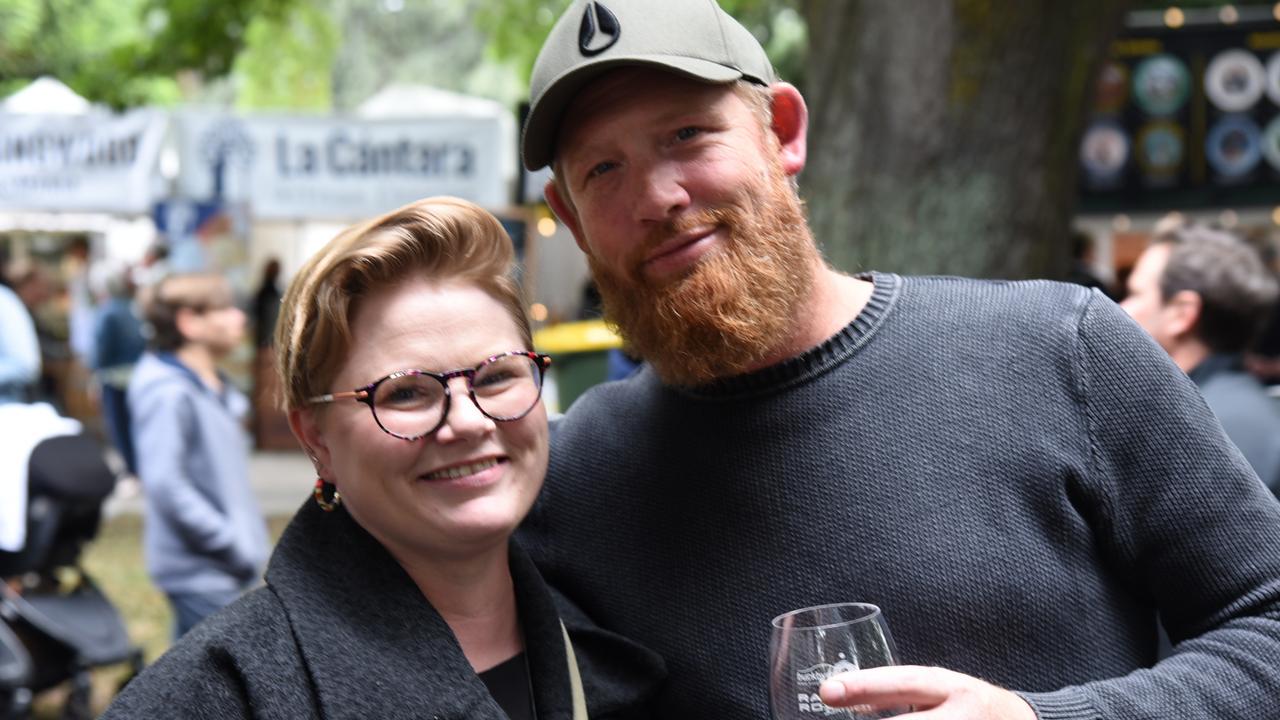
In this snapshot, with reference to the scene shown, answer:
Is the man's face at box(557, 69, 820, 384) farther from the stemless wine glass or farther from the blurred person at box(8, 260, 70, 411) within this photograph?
the blurred person at box(8, 260, 70, 411)

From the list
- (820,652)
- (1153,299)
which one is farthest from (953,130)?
(820,652)

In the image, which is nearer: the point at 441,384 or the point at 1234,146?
the point at 441,384

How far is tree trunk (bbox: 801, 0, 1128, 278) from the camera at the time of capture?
17.3ft

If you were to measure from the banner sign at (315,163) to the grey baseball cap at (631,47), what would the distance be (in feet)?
26.6

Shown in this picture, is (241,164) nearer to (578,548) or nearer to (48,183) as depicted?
(48,183)

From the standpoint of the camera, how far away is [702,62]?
2047 mm

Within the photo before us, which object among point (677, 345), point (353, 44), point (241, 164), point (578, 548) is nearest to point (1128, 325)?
point (677, 345)

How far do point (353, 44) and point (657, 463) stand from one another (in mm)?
34902

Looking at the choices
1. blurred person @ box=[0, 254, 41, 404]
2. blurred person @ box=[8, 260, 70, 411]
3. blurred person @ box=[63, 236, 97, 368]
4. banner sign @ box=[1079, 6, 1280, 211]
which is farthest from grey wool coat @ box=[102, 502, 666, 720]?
blurred person @ box=[63, 236, 97, 368]

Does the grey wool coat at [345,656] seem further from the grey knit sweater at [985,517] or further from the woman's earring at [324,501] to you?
the grey knit sweater at [985,517]

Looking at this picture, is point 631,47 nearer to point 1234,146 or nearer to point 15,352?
point 15,352

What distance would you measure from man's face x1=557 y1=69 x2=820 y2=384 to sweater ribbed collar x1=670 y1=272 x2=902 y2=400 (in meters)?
0.03

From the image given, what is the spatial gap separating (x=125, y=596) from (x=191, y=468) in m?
4.44

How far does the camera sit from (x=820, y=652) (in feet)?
5.33
